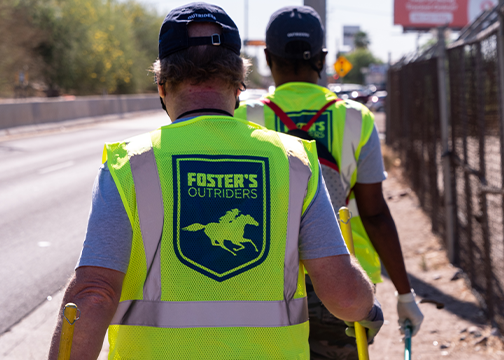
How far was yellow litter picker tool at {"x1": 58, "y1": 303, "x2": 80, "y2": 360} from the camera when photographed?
1.21 meters

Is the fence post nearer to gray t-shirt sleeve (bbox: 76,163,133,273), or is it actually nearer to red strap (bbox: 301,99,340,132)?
red strap (bbox: 301,99,340,132)

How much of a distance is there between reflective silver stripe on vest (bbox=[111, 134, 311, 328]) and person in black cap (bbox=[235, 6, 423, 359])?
2.85 feet

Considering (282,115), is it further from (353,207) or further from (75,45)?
(75,45)

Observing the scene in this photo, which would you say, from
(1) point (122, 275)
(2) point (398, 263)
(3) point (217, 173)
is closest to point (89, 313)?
(1) point (122, 275)

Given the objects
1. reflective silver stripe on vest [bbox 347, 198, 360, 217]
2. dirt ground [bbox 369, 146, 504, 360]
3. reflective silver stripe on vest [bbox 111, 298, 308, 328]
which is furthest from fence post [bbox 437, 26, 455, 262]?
reflective silver stripe on vest [bbox 111, 298, 308, 328]

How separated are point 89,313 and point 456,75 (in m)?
5.14

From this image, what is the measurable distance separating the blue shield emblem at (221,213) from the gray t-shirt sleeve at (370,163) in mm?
1032

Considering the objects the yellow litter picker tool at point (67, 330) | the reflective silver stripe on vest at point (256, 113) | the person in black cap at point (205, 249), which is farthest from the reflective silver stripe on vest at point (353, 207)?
the yellow litter picker tool at point (67, 330)

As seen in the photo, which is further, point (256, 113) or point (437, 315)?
point (437, 315)

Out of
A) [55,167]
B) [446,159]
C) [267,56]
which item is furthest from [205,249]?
[55,167]

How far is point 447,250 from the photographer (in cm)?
626

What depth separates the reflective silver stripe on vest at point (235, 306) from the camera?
1352 mm

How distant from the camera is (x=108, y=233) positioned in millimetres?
1318

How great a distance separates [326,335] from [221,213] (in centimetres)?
119
